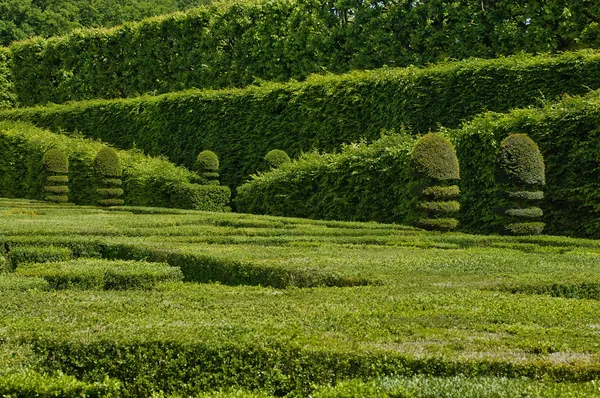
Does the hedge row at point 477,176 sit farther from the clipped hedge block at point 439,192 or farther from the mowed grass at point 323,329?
the mowed grass at point 323,329

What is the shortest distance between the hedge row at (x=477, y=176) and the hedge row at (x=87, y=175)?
3.15 metres

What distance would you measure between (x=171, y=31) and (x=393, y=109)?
13.4 m

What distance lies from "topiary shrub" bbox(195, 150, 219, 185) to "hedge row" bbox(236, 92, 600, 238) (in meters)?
4.21

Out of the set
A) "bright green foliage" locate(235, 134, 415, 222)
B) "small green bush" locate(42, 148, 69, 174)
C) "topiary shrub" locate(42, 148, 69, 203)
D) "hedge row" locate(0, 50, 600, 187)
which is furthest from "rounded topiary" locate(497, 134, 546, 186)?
"small green bush" locate(42, 148, 69, 174)

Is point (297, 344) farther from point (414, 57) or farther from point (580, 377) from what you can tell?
point (414, 57)

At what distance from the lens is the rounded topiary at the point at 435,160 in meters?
13.5

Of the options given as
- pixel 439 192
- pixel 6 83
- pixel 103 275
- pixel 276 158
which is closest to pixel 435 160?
pixel 439 192

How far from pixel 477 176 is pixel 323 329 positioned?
10121 millimetres

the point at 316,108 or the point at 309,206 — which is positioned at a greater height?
the point at 316,108

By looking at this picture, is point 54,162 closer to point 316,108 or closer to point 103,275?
point 316,108

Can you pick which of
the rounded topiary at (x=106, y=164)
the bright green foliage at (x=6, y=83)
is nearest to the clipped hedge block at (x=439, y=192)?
the rounded topiary at (x=106, y=164)

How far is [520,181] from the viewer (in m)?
12.5

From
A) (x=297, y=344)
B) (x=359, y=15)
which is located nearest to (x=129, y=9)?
(x=359, y=15)

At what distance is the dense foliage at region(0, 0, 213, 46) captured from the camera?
50250 mm
